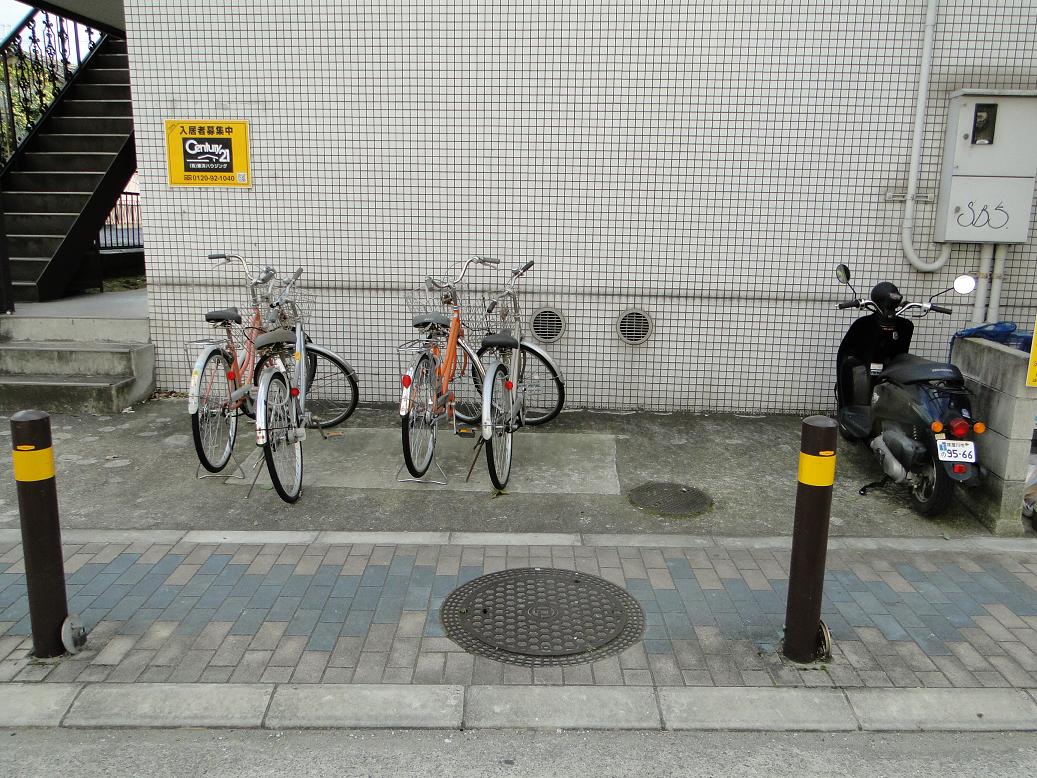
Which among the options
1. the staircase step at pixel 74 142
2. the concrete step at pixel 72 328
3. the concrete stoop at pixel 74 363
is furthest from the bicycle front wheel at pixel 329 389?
the staircase step at pixel 74 142

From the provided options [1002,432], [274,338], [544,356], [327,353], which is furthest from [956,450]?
[327,353]

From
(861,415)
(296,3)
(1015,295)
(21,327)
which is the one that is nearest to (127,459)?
(21,327)

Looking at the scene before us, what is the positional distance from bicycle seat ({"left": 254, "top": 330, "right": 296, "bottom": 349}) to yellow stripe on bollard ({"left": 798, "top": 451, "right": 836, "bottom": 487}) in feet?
12.4

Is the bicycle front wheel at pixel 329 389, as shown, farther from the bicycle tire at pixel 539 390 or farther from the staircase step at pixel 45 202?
the staircase step at pixel 45 202

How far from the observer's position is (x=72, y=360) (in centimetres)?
733

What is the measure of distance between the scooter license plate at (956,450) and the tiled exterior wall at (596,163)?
7.89ft

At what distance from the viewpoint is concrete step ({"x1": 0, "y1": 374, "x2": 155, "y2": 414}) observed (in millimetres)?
7074

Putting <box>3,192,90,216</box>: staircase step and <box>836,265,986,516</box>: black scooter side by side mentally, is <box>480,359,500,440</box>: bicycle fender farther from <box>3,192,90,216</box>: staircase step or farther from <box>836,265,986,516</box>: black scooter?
<box>3,192,90,216</box>: staircase step

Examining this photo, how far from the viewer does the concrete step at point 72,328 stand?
25.2 ft

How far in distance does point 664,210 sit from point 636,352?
1312 millimetres

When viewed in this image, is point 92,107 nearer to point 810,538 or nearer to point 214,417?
point 214,417

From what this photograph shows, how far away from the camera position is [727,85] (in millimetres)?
6898

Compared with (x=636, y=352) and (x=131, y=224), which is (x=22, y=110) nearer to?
(x=131, y=224)

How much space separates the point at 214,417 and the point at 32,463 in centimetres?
235
